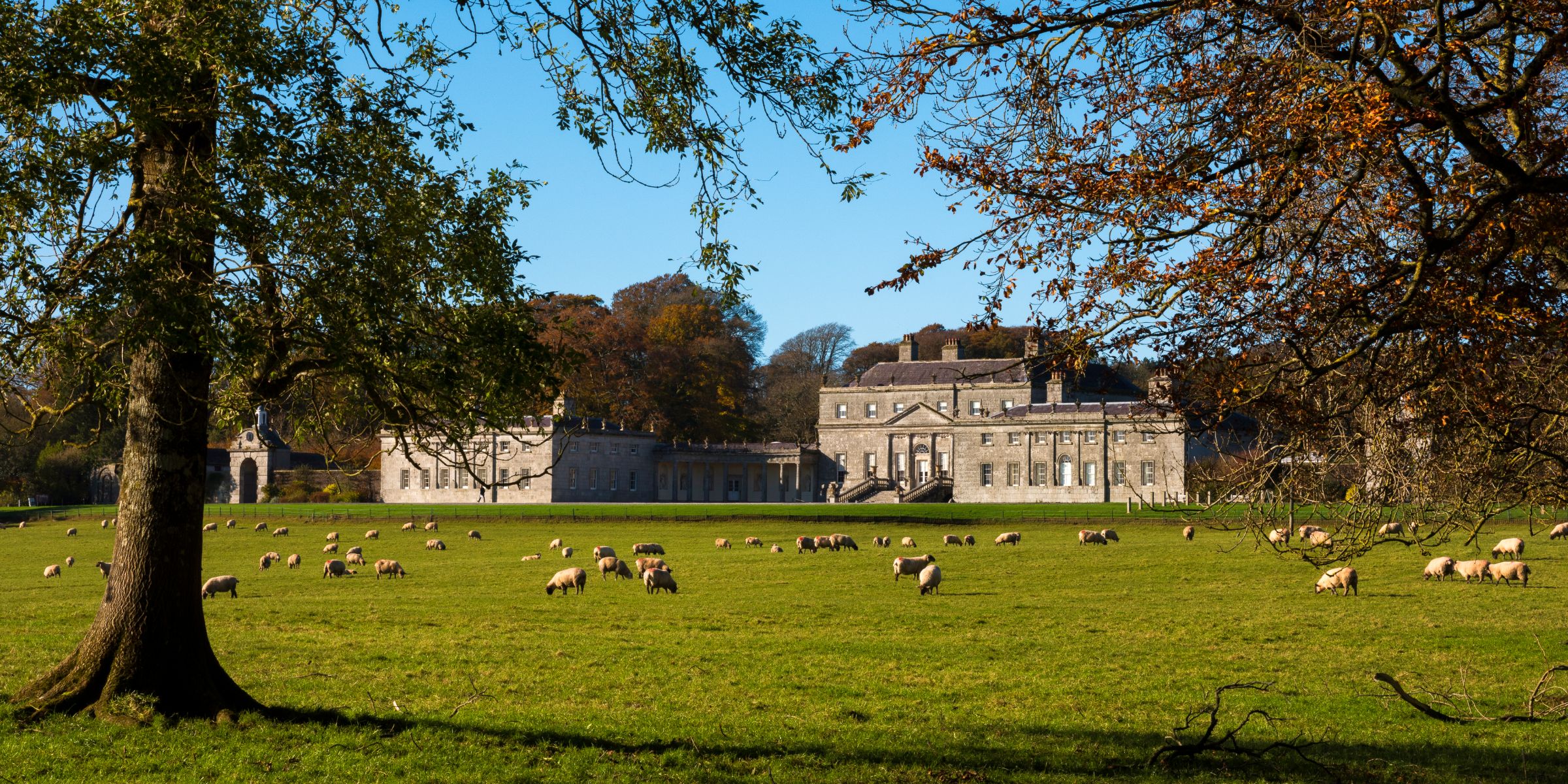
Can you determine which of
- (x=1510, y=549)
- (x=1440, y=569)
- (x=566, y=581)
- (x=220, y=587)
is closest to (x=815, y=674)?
(x=566, y=581)

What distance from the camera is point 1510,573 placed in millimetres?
21859

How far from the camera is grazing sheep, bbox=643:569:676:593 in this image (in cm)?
2209

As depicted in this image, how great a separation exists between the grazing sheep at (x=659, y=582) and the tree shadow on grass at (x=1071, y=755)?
12.2 metres

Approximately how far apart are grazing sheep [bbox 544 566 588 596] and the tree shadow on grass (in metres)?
11.9

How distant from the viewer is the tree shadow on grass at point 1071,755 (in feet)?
27.2

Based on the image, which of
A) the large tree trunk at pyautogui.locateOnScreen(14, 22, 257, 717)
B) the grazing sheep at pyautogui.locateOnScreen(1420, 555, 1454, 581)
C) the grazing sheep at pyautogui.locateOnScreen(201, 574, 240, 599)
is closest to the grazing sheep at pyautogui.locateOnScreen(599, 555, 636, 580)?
the grazing sheep at pyautogui.locateOnScreen(201, 574, 240, 599)

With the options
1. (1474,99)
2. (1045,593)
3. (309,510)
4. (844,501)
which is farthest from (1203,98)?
(844,501)

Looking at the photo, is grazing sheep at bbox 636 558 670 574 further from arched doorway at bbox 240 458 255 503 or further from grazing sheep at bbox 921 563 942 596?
arched doorway at bbox 240 458 255 503

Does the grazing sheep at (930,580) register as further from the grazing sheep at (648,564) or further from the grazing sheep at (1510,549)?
the grazing sheep at (1510,549)

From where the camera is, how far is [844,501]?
7944 cm

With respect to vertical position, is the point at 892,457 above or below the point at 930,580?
above

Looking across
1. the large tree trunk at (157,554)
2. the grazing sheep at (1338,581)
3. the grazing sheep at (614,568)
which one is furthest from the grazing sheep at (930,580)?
the large tree trunk at (157,554)

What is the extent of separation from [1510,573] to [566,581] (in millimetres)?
16657

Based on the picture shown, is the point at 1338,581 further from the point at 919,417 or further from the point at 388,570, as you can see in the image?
the point at 919,417
